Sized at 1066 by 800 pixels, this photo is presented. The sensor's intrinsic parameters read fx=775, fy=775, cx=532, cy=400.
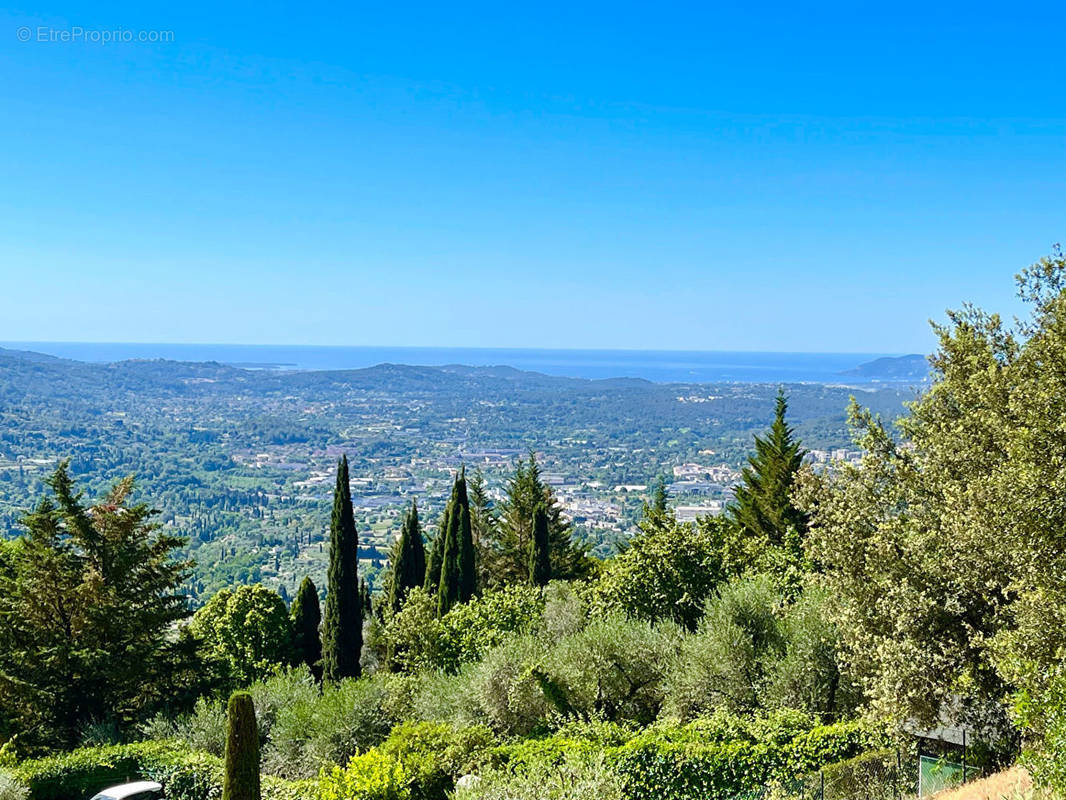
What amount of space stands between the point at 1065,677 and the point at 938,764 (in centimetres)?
522

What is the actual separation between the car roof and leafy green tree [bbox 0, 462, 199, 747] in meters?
4.92

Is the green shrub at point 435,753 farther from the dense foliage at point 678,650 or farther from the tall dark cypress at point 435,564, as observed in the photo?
the tall dark cypress at point 435,564

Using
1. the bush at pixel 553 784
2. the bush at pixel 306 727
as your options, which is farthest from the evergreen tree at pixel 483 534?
the bush at pixel 553 784

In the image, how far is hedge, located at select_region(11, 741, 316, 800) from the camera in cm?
1642

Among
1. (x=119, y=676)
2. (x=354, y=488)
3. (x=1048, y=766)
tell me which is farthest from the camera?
(x=354, y=488)

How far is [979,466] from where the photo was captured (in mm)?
13594

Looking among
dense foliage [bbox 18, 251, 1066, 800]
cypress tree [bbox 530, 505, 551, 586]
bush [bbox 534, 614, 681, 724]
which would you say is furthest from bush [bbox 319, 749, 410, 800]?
cypress tree [bbox 530, 505, 551, 586]

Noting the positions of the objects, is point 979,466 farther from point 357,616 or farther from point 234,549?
point 234,549

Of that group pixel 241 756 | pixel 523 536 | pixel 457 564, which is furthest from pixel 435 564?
pixel 241 756

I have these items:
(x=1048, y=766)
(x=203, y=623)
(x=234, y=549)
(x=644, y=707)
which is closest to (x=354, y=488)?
(x=234, y=549)

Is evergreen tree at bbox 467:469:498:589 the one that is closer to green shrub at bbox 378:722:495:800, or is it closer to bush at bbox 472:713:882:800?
green shrub at bbox 378:722:495:800

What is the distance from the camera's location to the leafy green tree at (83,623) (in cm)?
2034

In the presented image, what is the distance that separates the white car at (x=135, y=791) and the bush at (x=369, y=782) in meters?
4.81

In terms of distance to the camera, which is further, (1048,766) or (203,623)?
(203,623)
